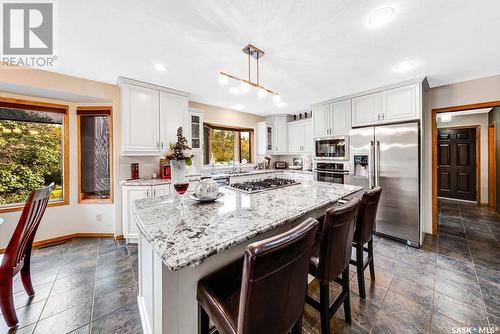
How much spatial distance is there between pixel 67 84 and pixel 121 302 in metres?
3.01

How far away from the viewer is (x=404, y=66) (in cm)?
248

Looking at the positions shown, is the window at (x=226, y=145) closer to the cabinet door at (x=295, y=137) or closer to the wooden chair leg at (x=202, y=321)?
the cabinet door at (x=295, y=137)

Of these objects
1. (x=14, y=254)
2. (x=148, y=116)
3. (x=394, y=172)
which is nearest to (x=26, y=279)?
(x=14, y=254)

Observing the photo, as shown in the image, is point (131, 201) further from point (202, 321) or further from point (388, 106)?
point (388, 106)

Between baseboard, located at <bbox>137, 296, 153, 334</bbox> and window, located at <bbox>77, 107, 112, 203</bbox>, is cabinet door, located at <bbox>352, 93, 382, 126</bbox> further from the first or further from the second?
window, located at <bbox>77, 107, 112, 203</bbox>

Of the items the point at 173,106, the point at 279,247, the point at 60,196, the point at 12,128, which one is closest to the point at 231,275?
the point at 279,247

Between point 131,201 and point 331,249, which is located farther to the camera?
point 131,201

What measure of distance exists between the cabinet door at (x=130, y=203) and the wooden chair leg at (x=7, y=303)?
1397 millimetres

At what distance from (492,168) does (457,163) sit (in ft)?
2.40

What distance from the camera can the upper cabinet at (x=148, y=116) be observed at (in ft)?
9.66

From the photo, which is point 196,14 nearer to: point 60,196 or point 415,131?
point 415,131

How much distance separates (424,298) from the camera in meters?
1.82

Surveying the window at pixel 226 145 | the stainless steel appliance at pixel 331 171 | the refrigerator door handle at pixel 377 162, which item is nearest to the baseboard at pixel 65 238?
the window at pixel 226 145

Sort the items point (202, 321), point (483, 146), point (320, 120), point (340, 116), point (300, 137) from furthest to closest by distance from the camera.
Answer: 1. point (300, 137)
2. point (483, 146)
3. point (320, 120)
4. point (340, 116)
5. point (202, 321)
